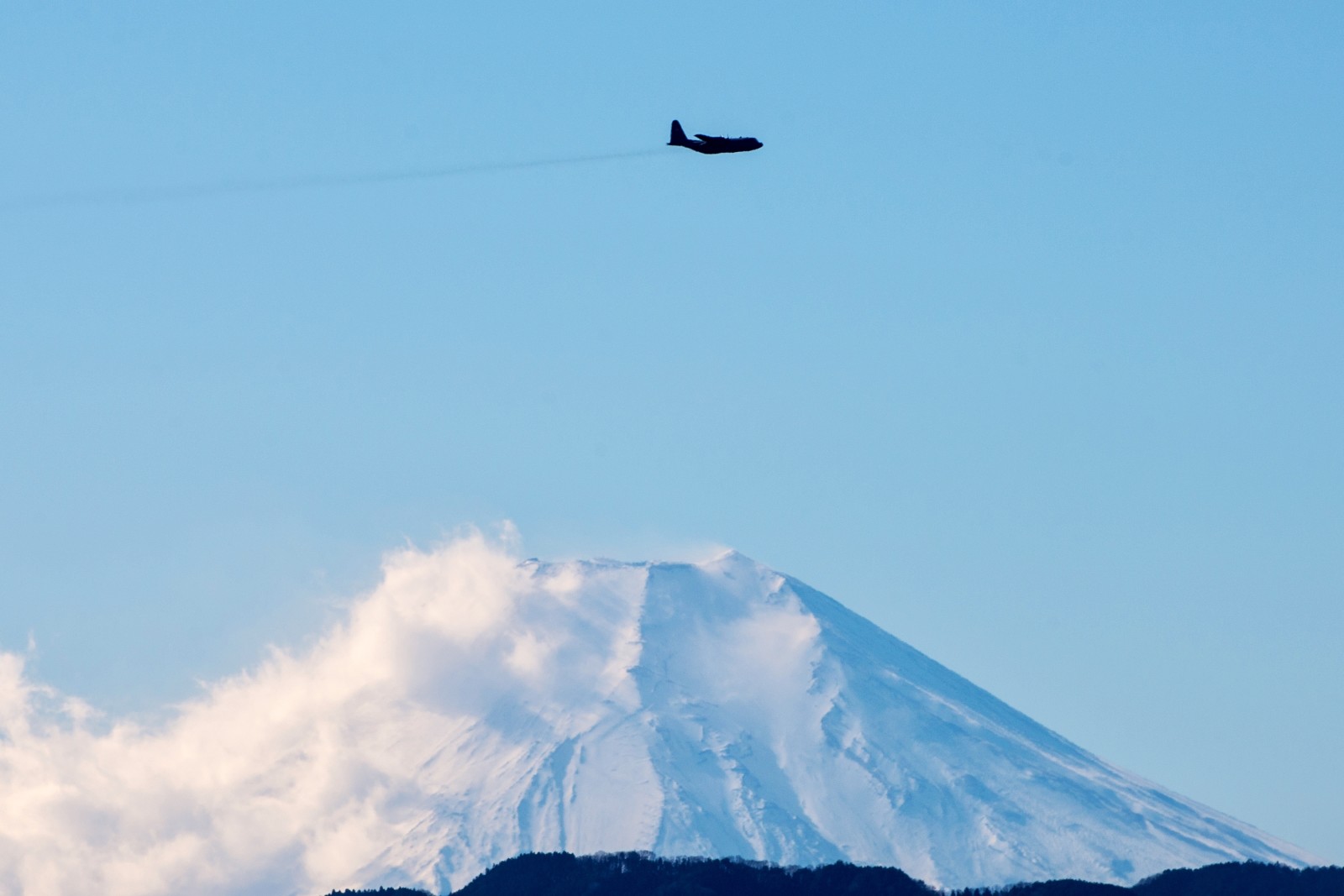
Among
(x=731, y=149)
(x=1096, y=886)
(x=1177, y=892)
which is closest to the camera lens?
(x=731, y=149)

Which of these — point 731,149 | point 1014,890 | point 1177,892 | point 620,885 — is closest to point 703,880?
point 620,885

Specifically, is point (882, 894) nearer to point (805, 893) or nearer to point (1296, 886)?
point (805, 893)

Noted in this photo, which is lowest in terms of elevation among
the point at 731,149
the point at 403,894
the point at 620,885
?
the point at 403,894

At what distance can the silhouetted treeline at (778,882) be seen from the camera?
160000mm

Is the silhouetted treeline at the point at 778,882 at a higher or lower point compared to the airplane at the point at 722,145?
lower

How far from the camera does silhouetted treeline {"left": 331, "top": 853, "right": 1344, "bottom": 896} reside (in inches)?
6299

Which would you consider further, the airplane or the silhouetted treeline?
the silhouetted treeline

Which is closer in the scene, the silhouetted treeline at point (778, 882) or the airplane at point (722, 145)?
the airplane at point (722, 145)

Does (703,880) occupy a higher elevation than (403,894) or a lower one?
higher

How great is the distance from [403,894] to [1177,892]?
62.1 metres

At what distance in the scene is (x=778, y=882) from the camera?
6403 inches

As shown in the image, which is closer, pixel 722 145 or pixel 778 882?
pixel 722 145

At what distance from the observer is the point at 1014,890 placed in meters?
171

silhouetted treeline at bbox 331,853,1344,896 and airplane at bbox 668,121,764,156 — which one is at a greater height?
airplane at bbox 668,121,764,156
